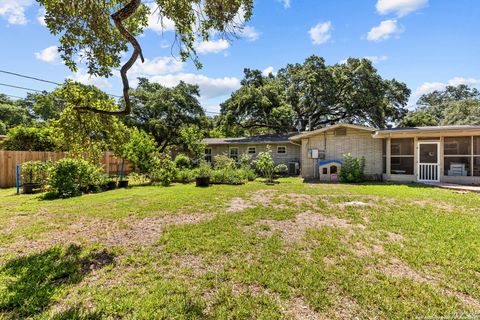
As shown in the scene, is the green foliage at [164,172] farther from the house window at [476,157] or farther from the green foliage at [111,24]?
the house window at [476,157]

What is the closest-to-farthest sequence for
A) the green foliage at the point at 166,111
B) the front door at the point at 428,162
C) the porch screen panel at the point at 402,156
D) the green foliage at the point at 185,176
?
the front door at the point at 428,162, the porch screen panel at the point at 402,156, the green foliage at the point at 185,176, the green foliage at the point at 166,111

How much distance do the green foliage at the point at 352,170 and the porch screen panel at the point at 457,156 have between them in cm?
343

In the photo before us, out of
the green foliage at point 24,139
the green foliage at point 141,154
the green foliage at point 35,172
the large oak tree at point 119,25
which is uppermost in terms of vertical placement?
the large oak tree at point 119,25

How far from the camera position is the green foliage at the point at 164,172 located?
11008 millimetres

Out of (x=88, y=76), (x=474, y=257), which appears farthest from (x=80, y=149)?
(x=474, y=257)

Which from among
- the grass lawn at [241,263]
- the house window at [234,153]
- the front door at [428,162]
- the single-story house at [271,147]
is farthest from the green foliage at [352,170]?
the house window at [234,153]

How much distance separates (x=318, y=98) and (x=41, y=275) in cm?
2045

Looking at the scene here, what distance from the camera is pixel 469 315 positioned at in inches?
81.7

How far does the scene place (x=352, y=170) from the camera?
1121 centimetres

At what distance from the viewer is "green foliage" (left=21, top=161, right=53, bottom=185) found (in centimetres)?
894

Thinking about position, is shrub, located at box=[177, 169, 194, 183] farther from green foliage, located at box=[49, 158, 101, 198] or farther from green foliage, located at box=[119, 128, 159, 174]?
green foliage, located at box=[49, 158, 101, 198]

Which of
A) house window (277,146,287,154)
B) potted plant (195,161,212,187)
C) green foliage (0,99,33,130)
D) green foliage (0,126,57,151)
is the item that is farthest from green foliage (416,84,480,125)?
green foliage (0,99,33,130)

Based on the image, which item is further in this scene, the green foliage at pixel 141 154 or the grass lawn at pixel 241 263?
the green foliage at pixel 141 154

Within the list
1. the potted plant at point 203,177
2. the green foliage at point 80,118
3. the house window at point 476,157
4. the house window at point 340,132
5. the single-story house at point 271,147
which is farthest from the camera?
the single-story house at point 271,147
